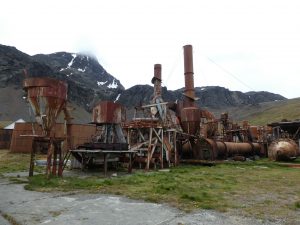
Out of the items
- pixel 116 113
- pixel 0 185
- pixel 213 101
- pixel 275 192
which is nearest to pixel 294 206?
pixel 275 192

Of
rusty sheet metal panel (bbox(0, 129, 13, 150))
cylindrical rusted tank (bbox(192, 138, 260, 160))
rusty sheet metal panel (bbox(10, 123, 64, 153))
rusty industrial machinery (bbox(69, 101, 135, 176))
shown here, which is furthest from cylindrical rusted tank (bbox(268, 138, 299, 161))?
rusty sheet metal panel (bbox(0, 129, 13, 150))

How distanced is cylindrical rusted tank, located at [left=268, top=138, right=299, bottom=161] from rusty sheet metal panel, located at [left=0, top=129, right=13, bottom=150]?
34.7 meters

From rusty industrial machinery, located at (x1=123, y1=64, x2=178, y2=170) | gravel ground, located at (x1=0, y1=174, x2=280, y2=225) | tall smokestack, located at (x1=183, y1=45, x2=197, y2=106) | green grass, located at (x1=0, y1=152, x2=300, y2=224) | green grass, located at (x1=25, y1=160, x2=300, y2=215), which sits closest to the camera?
gravel ground, located at (x1=0, y1=174, x2=280, y2=225)

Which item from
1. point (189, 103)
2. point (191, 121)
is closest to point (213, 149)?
point (191, 121)

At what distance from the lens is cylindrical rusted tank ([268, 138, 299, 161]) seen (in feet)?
97.9

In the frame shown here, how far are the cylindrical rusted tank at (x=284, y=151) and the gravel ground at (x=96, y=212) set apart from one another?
2250 cm

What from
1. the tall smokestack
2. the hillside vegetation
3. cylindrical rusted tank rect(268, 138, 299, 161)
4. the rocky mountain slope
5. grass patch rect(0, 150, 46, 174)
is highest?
the rocky mountain slope

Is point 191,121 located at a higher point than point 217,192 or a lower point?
higher

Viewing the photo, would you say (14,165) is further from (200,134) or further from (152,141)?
(200,134)

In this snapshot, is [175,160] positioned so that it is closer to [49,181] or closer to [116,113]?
[116,113]

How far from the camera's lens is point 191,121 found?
1169 inches

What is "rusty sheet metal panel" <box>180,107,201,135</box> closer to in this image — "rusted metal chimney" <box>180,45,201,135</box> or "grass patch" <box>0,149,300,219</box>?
"rusted metal chimney" <box>180,45,201,135</box>

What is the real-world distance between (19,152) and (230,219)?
35.3 m

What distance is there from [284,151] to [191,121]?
8.80m
